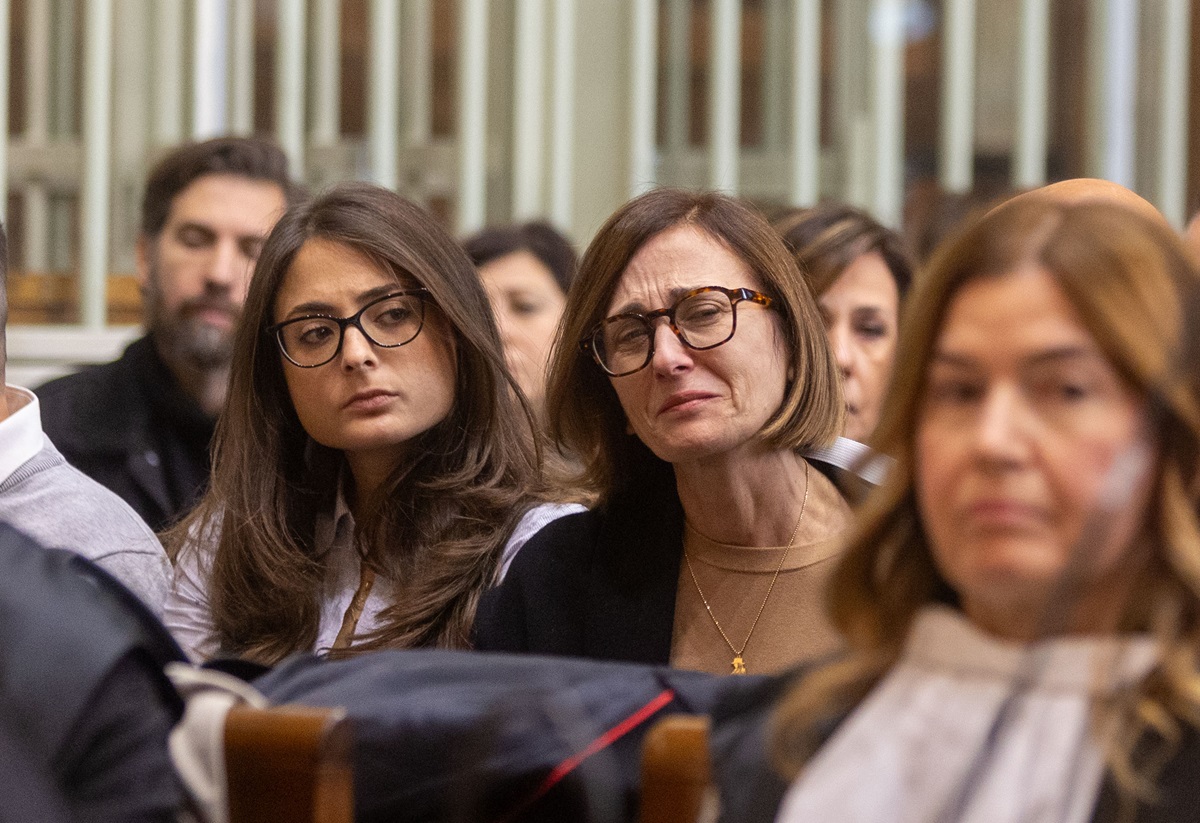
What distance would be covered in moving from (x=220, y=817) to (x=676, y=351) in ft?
2.75

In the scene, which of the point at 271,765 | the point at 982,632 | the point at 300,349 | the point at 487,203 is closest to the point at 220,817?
the point at 271,765

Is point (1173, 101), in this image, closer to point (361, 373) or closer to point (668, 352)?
point (668, 352)

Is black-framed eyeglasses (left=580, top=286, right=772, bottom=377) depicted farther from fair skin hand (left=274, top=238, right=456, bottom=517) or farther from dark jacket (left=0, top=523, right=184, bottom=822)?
dark jacket (left=0, top=523, right=184, bottom=822)

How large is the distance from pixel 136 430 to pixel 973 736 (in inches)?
75.5

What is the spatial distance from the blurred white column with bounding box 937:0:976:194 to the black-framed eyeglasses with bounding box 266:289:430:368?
1.85 m

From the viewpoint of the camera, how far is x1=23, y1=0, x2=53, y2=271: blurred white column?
3.28 metres

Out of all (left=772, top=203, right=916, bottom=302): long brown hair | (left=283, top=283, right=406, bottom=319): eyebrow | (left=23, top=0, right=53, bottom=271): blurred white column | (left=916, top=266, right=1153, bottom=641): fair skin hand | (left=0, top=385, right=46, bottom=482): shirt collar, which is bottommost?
(left=0, top=385, right=46, bottom=482): shirt collar

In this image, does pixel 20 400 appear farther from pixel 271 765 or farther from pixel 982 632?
pixel 982 632

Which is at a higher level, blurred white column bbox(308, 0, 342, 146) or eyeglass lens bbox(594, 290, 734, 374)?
blurred white column bbox(308, 0, 342, 146)

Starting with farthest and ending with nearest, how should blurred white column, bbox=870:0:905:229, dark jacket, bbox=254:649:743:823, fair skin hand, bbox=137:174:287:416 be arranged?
1. blurred white column, bbox=870:0:905:229
2. fair skin hand, bbox=137:174:287:416
3. dark jacket, bbox=254:649:743:823

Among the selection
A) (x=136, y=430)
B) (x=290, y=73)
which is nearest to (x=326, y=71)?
(x=290, y=73)

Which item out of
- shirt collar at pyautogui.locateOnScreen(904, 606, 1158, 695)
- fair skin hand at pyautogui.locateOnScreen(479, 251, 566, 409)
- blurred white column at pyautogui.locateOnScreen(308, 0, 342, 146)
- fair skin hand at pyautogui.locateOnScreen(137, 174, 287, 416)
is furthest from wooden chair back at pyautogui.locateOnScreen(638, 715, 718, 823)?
blurred white column at pyautogui.locateOnScreen(308, 0, 342, 146)

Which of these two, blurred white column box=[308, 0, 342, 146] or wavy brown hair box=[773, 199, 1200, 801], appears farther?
blurred white column box=[308, 0, 342, 146]

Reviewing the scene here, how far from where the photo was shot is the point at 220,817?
1.04 m
